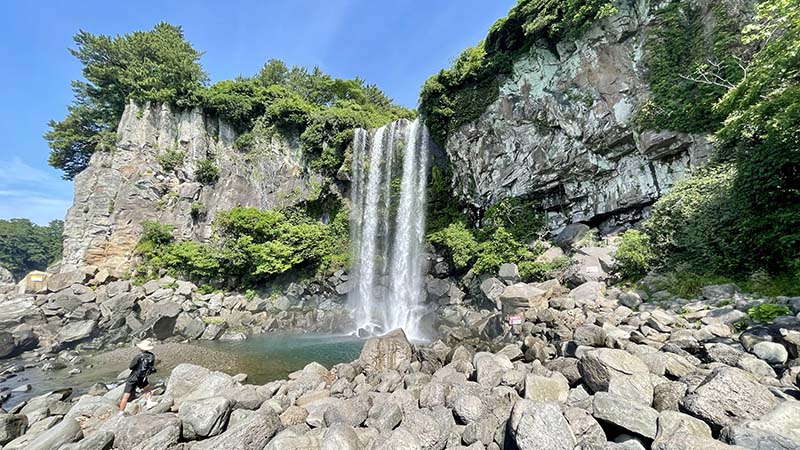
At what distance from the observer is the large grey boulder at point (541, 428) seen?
3.63 metres

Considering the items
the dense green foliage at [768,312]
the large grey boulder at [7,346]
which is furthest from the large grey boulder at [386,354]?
the large grey boulder at [7,346]

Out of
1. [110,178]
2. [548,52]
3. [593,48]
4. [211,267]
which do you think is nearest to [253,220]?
[211,267]

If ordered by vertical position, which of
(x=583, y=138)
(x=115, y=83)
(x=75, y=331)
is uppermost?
(x=115, y=83)

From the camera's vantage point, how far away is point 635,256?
34.4ft

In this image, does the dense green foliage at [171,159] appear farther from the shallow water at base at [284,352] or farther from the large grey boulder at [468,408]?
the large grey boulder at [468,408]

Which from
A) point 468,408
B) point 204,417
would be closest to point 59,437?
point 204,417

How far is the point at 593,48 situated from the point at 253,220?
72.0 feet

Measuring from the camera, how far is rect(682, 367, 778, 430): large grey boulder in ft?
11.6

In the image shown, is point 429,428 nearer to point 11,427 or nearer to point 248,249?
point 11,427

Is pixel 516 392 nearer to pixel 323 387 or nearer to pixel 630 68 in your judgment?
pixel 323 387

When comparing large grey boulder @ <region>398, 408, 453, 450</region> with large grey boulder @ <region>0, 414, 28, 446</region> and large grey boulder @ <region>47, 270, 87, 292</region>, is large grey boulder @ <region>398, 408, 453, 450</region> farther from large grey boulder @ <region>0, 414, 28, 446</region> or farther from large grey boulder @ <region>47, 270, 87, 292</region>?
large grey boulder @ <region>47, 270, 87, 292</region>

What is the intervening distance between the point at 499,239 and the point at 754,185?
9557 millimetres

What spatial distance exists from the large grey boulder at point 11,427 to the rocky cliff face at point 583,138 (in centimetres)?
1829

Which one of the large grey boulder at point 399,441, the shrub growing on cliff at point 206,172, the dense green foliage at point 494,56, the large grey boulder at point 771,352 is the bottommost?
the large grey boulder at point 399,441
